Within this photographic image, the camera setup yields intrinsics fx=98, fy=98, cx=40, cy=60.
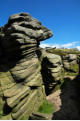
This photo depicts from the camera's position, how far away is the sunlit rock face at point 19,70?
50.4 ft

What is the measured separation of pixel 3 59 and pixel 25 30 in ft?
24.6

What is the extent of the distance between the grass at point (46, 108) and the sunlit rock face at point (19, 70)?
816 millimetres

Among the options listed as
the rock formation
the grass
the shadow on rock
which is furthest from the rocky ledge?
the rock formation

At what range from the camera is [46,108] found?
19109 mm

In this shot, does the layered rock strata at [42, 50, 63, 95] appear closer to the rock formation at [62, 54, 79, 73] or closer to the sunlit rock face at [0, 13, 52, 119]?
the sunlit rock face at [0, 13, 52, 119]

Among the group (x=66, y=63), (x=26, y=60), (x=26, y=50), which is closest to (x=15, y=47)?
(x=26, y=50)

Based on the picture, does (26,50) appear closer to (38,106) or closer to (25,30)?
(25,30)

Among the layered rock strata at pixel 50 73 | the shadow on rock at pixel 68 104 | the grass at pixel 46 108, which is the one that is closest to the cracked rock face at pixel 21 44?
the layered rock strata at pixel 50 73

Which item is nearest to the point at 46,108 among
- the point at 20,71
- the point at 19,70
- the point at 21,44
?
the point at 20,71

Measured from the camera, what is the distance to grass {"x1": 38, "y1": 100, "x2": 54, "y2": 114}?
59.7 ft

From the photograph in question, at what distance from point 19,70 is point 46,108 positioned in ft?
29.7

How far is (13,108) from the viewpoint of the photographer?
14633 mm

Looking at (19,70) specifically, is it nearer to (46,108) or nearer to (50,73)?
(50,73)

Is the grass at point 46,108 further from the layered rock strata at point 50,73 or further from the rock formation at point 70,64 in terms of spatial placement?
the rock formation at point 70,64
